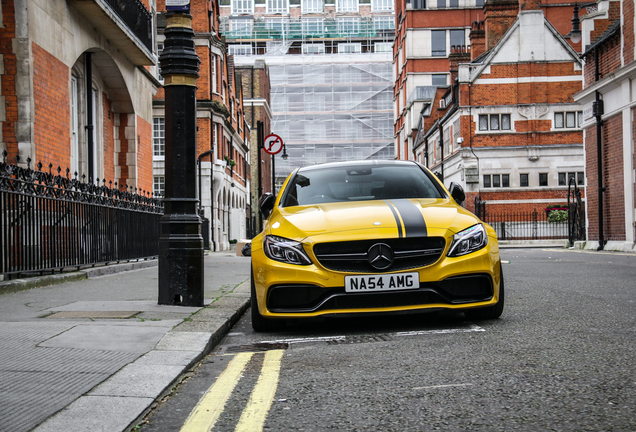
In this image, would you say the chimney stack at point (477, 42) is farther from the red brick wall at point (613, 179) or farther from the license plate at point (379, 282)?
the license plate at point (379, 282)

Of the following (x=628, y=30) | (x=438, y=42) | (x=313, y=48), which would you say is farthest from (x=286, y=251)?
(x=313, y=48)

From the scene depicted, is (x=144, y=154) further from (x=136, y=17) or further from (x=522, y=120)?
(x=522, y=120)

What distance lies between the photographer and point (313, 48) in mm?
91938

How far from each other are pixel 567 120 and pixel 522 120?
280 centimetres

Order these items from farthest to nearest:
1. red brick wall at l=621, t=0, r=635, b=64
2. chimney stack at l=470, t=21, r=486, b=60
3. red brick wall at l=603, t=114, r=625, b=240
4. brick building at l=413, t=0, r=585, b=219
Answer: chimney stack at l=470, t=21, r=486, b=60 < brick building at l=413, t=0, r=585, b=219 < red brick wall at l=603, t=114, r=625, b=240 < red brick wall at l=621, t=0, r=635, b=64

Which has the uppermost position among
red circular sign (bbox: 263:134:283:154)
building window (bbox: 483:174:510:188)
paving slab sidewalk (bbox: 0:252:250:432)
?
building window (bbox: 483:174:510:188)

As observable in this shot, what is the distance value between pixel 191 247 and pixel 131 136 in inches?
555

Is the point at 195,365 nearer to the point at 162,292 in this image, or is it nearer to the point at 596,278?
the point at 162,292

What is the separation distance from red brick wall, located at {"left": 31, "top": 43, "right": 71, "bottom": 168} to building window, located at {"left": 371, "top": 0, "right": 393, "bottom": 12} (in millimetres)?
86420

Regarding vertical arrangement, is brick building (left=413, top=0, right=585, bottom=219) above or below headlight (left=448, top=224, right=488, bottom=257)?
above

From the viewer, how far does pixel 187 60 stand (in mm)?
7430

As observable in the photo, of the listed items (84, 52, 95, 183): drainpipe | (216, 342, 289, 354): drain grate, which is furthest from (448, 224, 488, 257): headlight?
(84, 52, 95, 183): drainpipe

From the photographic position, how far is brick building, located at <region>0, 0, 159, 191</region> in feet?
40.0

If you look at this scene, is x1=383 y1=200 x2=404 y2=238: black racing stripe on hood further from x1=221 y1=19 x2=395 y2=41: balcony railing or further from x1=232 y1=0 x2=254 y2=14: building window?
x1=232 y1=0 x2=254 y2=14: building window
